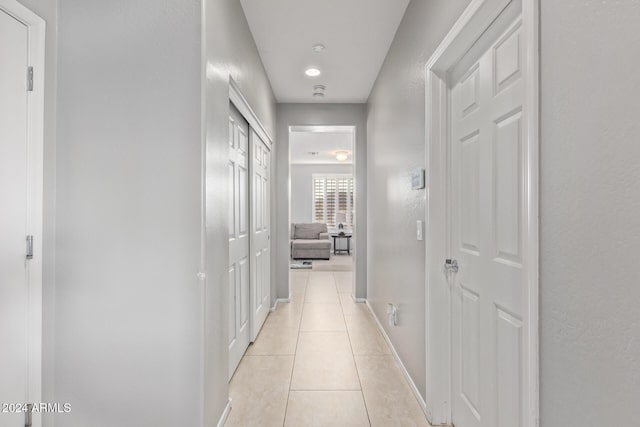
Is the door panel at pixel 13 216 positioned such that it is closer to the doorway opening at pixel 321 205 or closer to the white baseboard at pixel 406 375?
the white baseboard at pixel 406 375

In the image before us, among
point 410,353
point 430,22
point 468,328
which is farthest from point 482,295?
point 430,22

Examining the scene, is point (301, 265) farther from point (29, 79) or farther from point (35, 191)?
point (29, 79)

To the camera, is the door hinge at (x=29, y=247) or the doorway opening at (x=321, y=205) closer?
the door hinge at (x=29, y=247)

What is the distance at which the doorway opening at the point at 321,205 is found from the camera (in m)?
7.90

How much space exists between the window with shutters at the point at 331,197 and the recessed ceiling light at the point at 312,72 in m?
6.23

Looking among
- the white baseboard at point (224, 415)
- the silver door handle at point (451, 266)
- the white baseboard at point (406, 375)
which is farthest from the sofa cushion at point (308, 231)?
the silver door handle at point (451, 266)

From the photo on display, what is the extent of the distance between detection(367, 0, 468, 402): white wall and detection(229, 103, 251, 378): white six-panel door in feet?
Answer: 4.11

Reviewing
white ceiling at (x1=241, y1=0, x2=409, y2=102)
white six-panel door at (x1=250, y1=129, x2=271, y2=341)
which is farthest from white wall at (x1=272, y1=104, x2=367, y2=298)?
white ceiling at (x1=241, y1=0, x2=409, y2=102)

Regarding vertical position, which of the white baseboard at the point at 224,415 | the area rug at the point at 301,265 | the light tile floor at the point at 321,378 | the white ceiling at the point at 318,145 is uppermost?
the white ceiling at the point at 318,145

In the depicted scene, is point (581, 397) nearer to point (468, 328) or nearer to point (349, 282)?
point (468, 328)

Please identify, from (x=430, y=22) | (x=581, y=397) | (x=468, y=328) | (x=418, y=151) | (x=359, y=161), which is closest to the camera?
(x=581, y=397)

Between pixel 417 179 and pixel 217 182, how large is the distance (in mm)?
1170

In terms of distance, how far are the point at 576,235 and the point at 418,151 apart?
1273 millimetres

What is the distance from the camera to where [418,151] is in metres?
2.02
